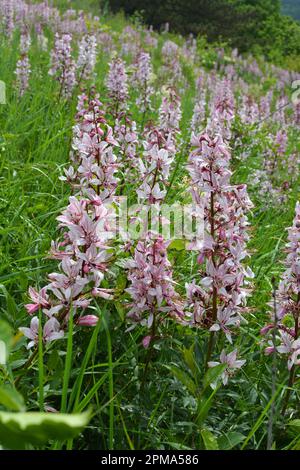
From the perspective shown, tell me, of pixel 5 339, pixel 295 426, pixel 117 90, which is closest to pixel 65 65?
pixel 117 90

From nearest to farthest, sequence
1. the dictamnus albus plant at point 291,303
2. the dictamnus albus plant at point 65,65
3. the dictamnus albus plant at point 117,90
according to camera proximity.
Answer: the dictamnus albus plant at point 291,303
the dictamnus albus plant at point 117,90
the dictamnus albus plant at point 65,65

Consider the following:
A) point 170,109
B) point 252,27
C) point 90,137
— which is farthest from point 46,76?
point 252,27

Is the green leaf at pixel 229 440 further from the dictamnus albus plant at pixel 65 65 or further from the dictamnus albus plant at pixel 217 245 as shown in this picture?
the dictamnus albus plant at pixel 65 65

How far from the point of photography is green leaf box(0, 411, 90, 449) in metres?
0.38

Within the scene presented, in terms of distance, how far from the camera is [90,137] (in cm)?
184

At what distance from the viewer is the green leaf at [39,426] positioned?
0.38 m

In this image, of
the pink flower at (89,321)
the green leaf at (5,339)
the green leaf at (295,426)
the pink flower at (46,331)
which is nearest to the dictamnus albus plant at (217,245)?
the green leaf at (295,426)

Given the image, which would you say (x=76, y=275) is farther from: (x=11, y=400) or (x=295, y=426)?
(x=11, y=400)

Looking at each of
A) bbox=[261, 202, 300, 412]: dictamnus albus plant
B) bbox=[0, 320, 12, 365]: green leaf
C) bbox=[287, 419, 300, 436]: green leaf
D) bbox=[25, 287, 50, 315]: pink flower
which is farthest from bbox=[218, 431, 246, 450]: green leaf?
bbox=[0, 320, 12, 365]: green leaf

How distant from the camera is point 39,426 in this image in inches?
15.7

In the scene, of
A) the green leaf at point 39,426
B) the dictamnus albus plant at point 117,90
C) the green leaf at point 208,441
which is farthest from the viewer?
the dictamnus albus plant at point 117,90

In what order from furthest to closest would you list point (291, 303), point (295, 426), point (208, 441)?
1. point (291, 303)
2. point (295, 426)
3. point (208, 441)

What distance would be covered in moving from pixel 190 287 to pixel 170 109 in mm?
2215
